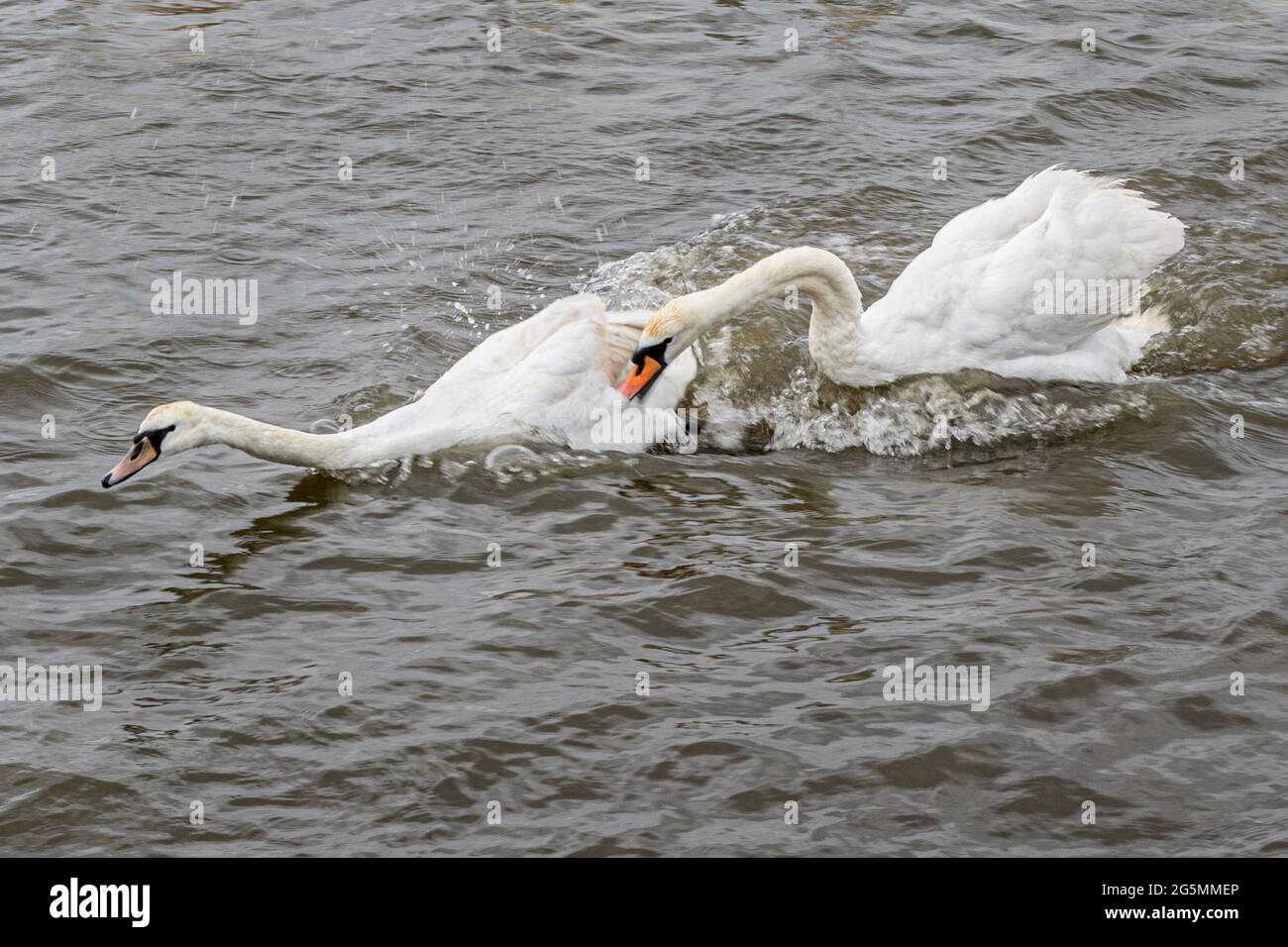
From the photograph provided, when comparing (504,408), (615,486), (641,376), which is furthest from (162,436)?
(641,376)

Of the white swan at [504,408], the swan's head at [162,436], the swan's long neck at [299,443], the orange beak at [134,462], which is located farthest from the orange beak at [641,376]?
the orange beak at [134,462]

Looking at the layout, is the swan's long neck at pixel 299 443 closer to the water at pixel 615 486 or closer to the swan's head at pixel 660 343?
the water at pixel 615 486

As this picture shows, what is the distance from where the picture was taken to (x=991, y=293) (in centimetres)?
962

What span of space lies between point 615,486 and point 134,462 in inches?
98.5

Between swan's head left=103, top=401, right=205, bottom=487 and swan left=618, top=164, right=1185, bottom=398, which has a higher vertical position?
swan left=618, top=164, right=1185, bottom=398

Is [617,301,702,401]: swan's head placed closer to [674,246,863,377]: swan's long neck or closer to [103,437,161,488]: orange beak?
[674,246,863,377]: swan's long neck

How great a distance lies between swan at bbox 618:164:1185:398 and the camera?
9477 millimetres

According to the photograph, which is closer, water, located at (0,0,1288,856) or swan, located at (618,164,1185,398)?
water, located at (0,0,1288,856)

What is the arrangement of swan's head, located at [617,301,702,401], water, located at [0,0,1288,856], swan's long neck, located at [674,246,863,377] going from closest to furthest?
water, located at [0,0,1288,856], swan's head, located at [617,301,702,401], swan's long neck, located at [674,246,863,377]

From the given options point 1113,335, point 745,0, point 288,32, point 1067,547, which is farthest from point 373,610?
point 745,0

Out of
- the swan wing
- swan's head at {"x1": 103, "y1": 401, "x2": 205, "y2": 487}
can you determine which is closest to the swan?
the swan wing

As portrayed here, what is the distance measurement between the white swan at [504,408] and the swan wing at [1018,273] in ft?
4.49

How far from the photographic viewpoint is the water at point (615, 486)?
255 inches

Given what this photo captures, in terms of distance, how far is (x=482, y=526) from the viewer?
28.2 feet
